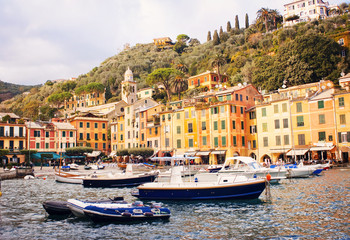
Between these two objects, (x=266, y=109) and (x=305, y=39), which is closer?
(x=266, y=109)

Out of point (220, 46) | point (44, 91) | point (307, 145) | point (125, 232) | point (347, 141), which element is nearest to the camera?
point (125, 232)

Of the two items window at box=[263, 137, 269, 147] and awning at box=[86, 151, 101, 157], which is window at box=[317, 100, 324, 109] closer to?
window at box=[263, 137, 269, 147]

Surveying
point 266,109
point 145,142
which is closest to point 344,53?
point 266,109

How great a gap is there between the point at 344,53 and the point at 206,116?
37419 mm

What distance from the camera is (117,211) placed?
1928 cm

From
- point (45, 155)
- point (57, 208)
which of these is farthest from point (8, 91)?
point (57, 208)

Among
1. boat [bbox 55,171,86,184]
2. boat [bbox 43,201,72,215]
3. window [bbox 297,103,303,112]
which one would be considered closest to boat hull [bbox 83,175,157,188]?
boat [bbox 55,171,86,184]

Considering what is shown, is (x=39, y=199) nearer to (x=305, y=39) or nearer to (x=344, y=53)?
(x=305, y=39)

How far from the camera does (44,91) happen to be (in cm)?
15350

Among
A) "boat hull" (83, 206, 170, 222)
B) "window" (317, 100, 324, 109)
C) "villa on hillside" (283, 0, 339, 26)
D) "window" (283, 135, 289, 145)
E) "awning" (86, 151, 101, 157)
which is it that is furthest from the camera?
"villa on hillside" (283, 0, 339, 26)

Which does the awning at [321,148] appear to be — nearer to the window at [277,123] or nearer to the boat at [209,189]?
the window at [277,123]


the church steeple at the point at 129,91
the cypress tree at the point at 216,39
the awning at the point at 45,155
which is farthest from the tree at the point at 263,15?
the awning at the point at 45,155

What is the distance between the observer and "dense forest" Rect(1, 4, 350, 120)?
7216cm

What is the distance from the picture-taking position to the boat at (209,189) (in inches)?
1005
